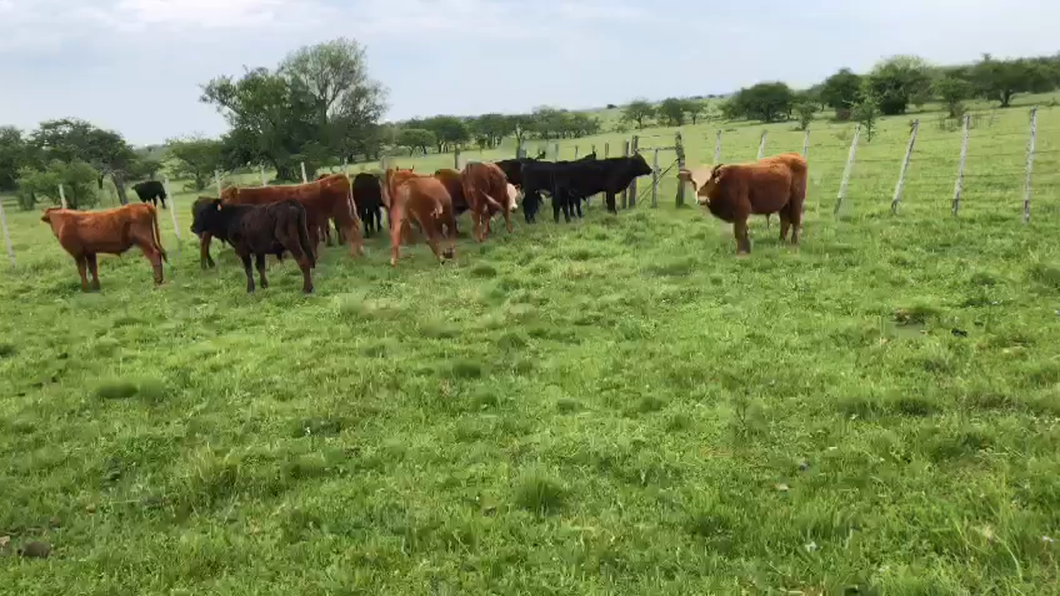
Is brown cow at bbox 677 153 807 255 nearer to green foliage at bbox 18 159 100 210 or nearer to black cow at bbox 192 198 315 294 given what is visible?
black cow at bbox 192 198 315 294

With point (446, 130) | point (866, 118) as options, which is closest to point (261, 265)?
point (866, 118)

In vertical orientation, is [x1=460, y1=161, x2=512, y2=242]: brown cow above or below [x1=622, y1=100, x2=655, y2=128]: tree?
below

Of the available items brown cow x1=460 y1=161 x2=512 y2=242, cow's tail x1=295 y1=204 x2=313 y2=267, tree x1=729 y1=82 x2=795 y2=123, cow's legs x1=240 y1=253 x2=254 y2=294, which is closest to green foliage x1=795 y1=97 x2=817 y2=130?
tree x1=729 y1=82 x2=795 y2=123

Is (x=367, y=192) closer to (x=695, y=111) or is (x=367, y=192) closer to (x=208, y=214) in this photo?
(x=208, y=214)

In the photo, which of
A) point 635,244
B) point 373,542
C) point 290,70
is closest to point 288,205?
point 635,244

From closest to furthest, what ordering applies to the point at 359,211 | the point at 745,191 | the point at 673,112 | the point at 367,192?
the point at 745,191, the point at 367,192, the point at 359,211, the point at 673,112

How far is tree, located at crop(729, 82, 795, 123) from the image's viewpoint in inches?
2527

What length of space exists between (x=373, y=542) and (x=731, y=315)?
479 cm

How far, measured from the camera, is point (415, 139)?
2216 inches

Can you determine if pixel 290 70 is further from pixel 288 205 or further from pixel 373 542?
pixel 373 542

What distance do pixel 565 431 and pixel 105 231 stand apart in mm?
8843

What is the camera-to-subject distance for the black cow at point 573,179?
14.5m

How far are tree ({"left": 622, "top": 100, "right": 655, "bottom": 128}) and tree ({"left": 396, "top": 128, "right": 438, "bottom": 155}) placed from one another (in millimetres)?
25888

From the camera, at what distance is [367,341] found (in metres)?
7.12
